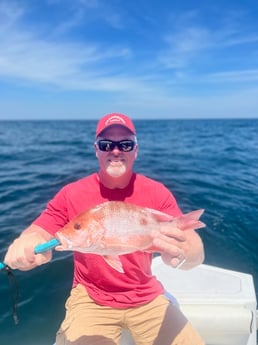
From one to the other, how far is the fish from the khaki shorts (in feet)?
Answer: 2.60

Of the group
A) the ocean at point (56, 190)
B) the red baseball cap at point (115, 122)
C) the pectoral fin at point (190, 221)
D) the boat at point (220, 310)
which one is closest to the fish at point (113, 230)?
the pectoral fin at point (190, 221)

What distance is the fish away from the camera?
2428 millimetres

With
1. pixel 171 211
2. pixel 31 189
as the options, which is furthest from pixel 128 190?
pixel 31 189

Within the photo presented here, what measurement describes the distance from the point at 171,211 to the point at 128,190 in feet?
1.54

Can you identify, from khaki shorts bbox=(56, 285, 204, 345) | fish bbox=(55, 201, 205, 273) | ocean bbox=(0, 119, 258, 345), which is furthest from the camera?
ocean bbox=(0, 119, 258, 345)

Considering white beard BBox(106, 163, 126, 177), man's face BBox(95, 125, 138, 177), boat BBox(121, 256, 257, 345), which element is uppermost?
man's face BBox(95, 125, 138, 177)

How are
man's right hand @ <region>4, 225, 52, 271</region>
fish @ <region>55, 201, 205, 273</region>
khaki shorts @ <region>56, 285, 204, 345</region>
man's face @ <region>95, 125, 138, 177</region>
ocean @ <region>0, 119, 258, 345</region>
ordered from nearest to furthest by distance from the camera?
fish @ <region>55, 201, 205, 273</region> < man's right hand @ <region>4, 225, 52, 271</region> < khaki shorts @ <region>56, 285, 204, 345</region> < man's face @ <region>95, 125, 138, 177</region> < ocean @ <region>0, 119, 258, 345</region>

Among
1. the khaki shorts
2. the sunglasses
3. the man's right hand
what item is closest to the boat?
the khaki shorts

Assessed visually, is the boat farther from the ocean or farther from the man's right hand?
the ocean

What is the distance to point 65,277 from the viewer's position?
610 cm

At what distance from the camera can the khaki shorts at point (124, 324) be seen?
2.98m

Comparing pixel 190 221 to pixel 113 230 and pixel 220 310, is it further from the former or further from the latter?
pixel 220 310

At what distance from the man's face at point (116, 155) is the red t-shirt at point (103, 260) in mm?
203

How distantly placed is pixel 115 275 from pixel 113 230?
32.4 inches
